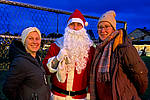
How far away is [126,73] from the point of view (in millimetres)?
1944

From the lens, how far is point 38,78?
6.48 feet

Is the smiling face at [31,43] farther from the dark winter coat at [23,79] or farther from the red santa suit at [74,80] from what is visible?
the red santa suit at [74,80]

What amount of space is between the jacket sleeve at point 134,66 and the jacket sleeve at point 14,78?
1299 mm

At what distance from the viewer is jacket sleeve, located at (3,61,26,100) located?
1821 millimetres

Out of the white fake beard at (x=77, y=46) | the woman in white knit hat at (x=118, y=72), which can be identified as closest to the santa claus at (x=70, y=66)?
the white fake beard at (x=77, y=46)

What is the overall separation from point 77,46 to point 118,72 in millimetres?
934

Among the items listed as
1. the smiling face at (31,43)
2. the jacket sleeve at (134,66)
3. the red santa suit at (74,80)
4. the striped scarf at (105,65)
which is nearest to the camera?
the jacket sleeve at (134,66)

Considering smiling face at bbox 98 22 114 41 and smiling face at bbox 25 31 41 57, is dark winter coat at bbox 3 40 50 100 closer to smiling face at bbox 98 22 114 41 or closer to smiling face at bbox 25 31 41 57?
smiling face at bbox 25 31 41 57

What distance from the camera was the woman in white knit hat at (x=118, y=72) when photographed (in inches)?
71.9

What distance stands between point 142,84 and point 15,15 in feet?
10.2

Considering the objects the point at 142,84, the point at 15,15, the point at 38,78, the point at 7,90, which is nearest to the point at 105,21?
the point at 142,84

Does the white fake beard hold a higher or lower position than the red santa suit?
higher

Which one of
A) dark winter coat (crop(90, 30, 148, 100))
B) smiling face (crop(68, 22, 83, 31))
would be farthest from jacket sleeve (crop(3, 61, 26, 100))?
smiling face (crop(68, 22, 83, 31))

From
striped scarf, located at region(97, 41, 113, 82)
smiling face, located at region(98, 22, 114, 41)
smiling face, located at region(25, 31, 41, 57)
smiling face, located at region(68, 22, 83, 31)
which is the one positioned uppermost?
smiling face, located at region(68, 22, 83, 31)
